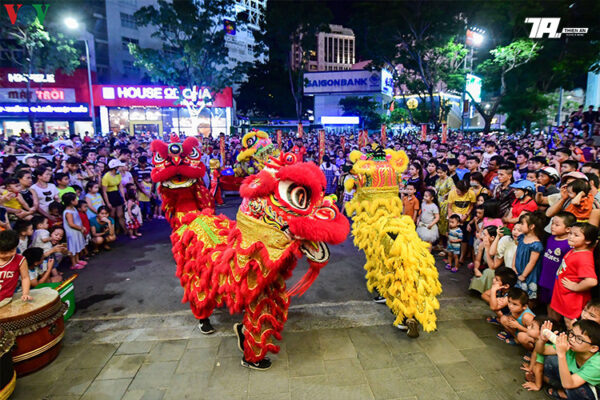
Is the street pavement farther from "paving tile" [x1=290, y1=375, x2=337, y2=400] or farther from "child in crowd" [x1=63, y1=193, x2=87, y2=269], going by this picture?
"child in crowd" [x1=63, y1=193, x2=87, y2=269]

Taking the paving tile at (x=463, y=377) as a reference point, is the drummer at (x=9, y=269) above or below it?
above

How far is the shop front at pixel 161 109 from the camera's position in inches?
1025

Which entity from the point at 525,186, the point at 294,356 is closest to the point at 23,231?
the point at 294,356

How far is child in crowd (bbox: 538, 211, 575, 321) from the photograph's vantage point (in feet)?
11.1

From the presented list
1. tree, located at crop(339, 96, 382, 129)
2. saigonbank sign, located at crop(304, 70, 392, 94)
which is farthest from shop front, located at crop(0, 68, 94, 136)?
tree, located at crop(339, 96, 382, 129)

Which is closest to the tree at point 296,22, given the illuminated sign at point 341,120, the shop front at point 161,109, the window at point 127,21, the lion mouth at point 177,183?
the shop front at point 161,109

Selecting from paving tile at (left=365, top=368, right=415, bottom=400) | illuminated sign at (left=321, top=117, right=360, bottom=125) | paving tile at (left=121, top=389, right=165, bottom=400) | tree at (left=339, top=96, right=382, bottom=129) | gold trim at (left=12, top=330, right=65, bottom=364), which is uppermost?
tree at (left=339, top=96, right=382, bottom=129)

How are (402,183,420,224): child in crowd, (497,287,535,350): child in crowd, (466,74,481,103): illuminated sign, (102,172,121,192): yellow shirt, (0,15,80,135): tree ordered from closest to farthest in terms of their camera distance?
(497,287,535,350): child in crowd, (402,183,420,224): child in crowd, (102,172,121,192): yellow shirt, (0,15,80,135): tree, (466,74,481,103): illuminated sign

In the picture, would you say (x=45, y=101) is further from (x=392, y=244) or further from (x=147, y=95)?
(x=392, y=244)

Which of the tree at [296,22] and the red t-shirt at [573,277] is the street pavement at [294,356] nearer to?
the red t-shirt at [573,277]

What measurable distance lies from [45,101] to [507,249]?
3025cm

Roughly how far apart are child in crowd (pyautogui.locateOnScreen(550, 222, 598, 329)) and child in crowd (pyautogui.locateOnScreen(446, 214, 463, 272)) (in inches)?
82.0

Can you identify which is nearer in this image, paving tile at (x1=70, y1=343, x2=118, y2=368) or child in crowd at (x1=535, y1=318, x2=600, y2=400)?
child in crowd at (x1=535, y1=318, x2=600, y2=400)

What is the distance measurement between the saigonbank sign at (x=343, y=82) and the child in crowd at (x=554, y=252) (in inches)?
1208
